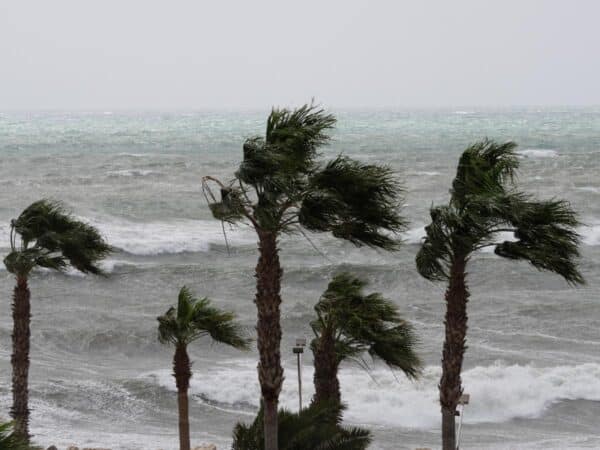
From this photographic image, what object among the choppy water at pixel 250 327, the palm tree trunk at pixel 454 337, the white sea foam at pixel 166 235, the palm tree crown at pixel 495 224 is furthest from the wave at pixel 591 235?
the palm tree crown at pixel 495 224

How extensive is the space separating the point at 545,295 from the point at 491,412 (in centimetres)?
1279

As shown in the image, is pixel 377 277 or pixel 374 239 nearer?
pixel 374 239

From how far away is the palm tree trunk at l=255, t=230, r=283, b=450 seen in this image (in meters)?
11.4

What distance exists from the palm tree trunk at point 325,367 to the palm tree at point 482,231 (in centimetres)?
177

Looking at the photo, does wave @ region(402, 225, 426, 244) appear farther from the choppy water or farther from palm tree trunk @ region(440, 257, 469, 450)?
palm tree trunk @ region(440, 257, 469, 450)

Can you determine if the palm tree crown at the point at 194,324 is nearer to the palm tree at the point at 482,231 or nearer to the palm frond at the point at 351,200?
the palm frond at the point at 351,200

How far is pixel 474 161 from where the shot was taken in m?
11.5

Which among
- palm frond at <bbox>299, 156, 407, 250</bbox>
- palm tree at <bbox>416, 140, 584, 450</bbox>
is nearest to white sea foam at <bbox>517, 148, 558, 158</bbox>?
palm tree at <bbox>416, 140, 584, 450</bbox>

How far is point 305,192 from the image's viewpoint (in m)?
11.0

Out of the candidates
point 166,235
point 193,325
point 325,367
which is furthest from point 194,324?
point 166,235

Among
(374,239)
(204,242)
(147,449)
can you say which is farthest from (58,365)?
(204,242)

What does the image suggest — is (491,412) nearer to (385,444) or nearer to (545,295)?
(385,444)

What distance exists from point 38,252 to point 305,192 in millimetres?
5359

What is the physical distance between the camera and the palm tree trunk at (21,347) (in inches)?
589
